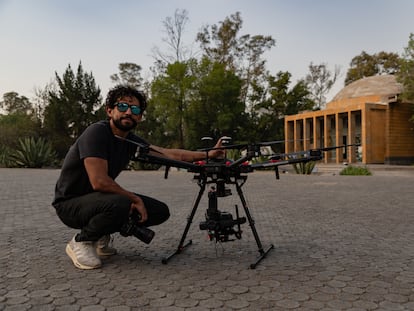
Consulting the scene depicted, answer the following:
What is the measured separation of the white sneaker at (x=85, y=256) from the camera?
335cm

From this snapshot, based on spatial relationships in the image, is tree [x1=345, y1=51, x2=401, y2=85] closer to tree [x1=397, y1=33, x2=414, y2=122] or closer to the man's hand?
tree [x1=397, y1=33, x2=414, y2=122]

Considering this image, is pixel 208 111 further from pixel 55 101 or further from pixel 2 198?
pixel 2 198

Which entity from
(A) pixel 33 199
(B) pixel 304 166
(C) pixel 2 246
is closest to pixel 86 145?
(C) pixel 2 246

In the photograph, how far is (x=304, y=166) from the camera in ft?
66.7

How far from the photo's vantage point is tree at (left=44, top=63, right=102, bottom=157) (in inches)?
1615

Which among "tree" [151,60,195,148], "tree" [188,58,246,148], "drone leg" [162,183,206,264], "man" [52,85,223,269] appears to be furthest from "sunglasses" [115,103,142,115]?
"tree" [188,58,246,148]

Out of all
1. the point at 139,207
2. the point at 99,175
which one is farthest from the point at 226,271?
the point at 99,175

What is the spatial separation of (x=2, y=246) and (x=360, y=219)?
188 inches

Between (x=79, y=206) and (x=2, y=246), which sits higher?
(x=79, y=206)

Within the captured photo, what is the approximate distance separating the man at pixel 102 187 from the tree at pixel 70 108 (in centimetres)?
3933

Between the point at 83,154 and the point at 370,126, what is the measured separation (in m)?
33.5

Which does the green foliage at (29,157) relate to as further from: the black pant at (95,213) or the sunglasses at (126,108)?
the sunglasses at (126,108)

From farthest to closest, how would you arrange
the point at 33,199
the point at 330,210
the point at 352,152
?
1. the point at 352,152
2. the point at 33,199
3. the point at 330,210

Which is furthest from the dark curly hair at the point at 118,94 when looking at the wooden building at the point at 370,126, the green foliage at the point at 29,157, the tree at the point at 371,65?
the tree at the point at 371,65
